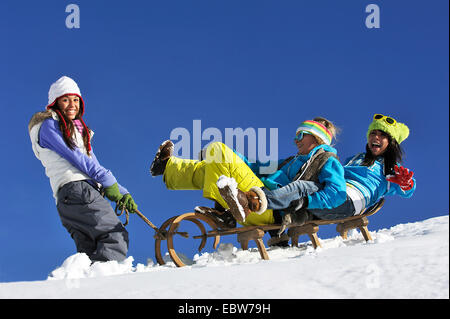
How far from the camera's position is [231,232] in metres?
4.25

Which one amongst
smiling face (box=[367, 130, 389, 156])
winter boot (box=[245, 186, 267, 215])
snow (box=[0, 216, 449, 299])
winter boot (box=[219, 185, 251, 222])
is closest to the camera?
snow (box=[0, 216, 449, 299])

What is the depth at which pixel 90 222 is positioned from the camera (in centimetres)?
404

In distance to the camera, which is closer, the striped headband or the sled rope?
the sled rope

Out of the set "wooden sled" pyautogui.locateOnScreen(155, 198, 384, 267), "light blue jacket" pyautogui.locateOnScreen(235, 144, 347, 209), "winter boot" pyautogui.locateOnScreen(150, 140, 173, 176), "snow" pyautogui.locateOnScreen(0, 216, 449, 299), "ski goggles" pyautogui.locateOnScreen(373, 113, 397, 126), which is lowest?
"snow" pyautogui.locateOnScreen(0, 216, 449, 299)

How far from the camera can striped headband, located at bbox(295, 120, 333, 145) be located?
15.5 ft

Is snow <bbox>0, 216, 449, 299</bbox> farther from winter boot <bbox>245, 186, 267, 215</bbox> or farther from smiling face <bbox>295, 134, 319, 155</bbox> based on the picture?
smiling face <bbox>295, 134, 319, 155</bbox>

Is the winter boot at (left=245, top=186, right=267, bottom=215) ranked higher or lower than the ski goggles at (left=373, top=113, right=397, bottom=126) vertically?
lower

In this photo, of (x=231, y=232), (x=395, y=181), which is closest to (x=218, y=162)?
(x=231, y=232)

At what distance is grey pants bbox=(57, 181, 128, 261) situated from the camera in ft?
13.2

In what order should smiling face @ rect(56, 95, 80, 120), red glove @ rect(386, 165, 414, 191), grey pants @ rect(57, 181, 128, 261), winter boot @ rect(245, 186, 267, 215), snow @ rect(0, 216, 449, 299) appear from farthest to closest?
red glove @ rect(386, 165, 414, 191), smiling face @ rect(56, 95, 80, 120), grey pants @ rect(57, 181, 128, 261), winter boot @ rect(245, 186, 267, 215), snow @ rect(0, 216, 449, 299)

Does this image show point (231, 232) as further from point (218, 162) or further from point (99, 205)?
→ point (99, 205)

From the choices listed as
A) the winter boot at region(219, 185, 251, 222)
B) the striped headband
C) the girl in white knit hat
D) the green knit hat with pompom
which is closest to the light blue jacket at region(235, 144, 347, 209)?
the striped headband
